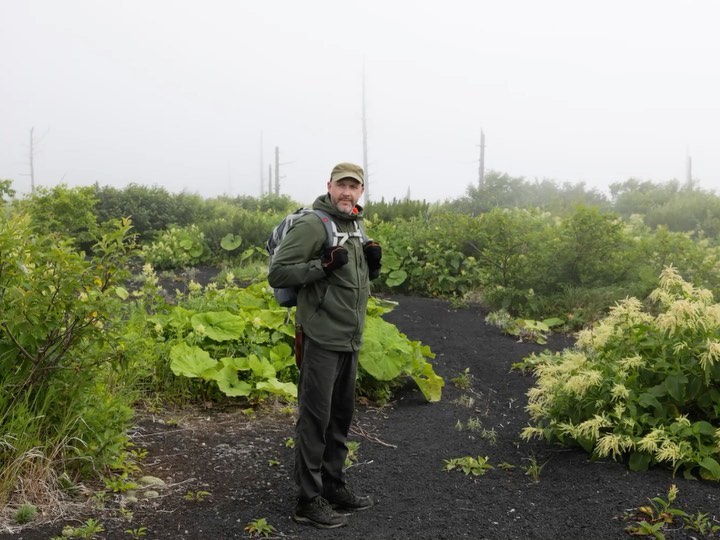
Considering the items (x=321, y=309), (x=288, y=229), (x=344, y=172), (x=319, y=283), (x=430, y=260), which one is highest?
(x=344, y=172)

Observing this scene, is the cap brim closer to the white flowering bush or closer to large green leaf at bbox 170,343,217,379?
the white flowering bush

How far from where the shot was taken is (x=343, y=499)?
378 cm

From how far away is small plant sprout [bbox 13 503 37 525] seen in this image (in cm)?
332

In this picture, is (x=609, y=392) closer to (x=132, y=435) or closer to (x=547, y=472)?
(x=547, y=472)

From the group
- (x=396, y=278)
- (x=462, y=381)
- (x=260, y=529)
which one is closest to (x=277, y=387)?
A: (x=260, y=529)

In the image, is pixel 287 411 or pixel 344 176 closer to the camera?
pixel 344 176

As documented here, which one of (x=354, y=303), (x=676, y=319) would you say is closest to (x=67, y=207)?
(x=354, y=303)

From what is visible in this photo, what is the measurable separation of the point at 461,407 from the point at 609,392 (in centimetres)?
166

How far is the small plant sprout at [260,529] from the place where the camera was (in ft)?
11.2

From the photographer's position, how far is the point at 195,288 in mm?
6484

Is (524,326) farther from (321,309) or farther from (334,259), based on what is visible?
(334,259)

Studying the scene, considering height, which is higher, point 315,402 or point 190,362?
point 315,402

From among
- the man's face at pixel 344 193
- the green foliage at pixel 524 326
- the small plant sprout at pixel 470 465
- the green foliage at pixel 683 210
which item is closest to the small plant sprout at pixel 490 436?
the small plant sprout at pixel 470 465

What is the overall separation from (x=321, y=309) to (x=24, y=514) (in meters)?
1.69
